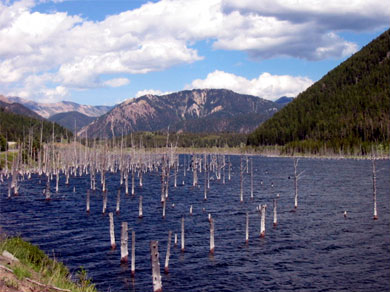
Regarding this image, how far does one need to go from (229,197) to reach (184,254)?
41992mm

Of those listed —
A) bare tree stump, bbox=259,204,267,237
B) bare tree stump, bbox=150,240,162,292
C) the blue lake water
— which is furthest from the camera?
bare tree stump, bbox=259,204,267,237

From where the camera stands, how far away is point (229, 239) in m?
47.2

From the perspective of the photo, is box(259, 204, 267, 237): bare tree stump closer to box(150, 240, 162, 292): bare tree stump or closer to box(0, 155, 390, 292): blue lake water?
box(0, 155, 390, 292): blue lake water

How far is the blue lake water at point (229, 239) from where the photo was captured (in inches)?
1340

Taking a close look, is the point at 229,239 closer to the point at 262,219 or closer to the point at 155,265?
the point at 262,219

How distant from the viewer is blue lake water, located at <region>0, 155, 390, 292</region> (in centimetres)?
3403

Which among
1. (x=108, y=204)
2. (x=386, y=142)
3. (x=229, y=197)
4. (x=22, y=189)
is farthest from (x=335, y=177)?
(x=386, y=142)

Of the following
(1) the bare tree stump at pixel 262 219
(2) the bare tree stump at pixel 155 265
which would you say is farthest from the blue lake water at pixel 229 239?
(2) the bare tree stump at pixel 155 265

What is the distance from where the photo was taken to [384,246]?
4325cm

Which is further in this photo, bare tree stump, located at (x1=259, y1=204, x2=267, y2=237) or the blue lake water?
bare tree stump, located at (x1=259, y1=204, x2=267, y2=237)

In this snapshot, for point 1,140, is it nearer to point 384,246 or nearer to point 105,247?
point 105,247

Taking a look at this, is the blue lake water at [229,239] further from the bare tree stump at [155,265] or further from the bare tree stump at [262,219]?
the bare tree stump at [155,265]

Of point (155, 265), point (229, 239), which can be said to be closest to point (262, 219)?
point (229, 239)

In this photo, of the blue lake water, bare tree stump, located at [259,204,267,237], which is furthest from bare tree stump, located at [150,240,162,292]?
bare tree stump, located at [259,204,267,237]
